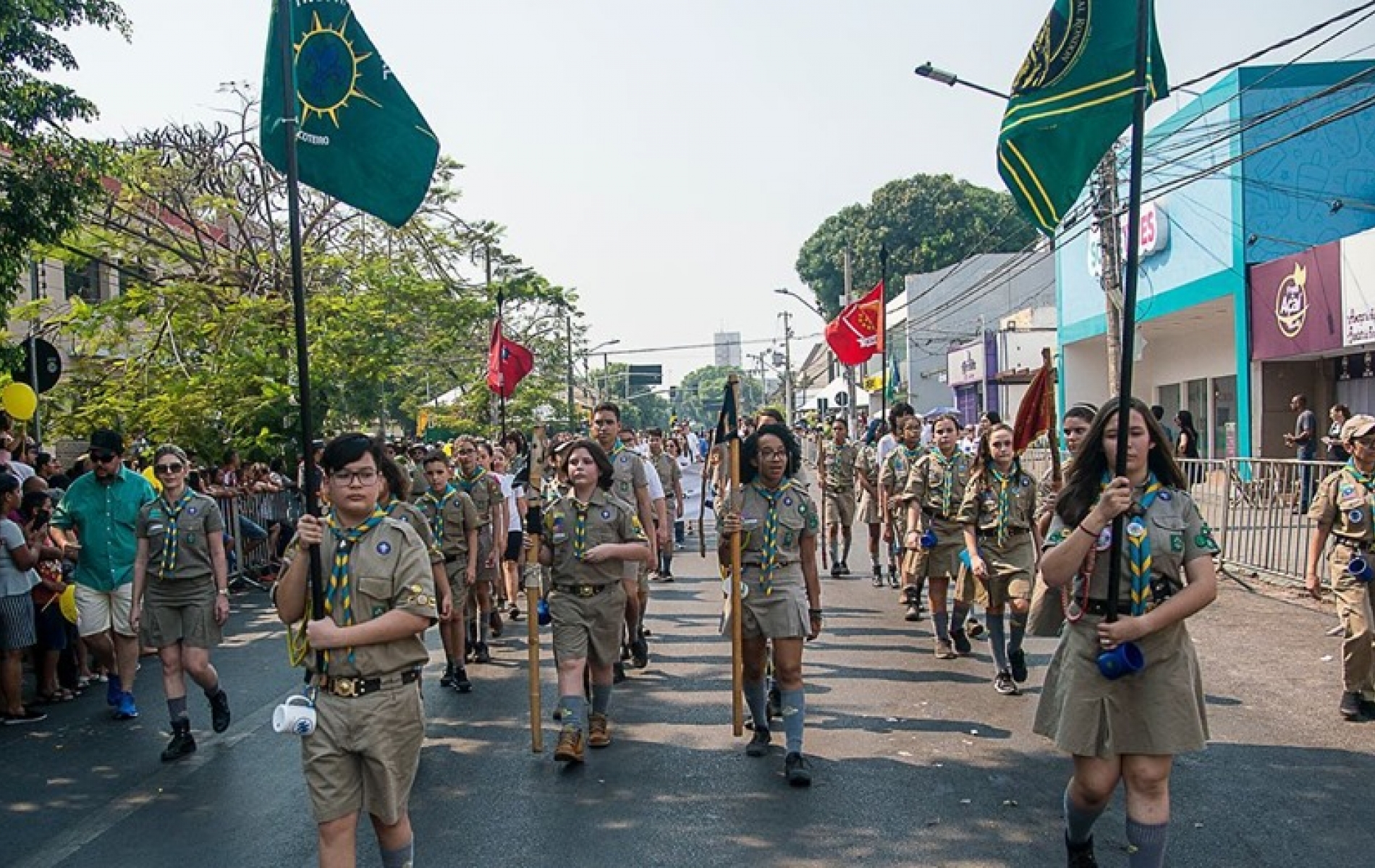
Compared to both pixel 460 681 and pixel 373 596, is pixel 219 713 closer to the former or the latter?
pixel 460 681

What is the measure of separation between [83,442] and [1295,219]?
77.0 feet

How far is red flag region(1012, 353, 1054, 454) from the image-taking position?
24.3 ft

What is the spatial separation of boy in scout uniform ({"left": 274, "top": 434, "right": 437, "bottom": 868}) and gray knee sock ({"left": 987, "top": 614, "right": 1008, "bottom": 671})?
5046 millimetres

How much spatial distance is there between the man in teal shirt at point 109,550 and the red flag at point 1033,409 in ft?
19.1

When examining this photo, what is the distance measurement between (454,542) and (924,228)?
6181 cm

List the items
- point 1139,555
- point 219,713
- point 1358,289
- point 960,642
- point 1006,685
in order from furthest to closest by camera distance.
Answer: point 1358,289 → point 960,642 → point 1006,685 → point 219,713 → point 1139,555

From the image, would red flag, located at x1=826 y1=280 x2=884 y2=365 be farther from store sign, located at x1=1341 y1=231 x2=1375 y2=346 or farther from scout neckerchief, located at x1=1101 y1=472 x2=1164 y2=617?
scout neckerchief, located at x1=1101 y1=472 x2=1164 y2=617

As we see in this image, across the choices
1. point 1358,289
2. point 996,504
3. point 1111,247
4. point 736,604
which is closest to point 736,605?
point 736,604

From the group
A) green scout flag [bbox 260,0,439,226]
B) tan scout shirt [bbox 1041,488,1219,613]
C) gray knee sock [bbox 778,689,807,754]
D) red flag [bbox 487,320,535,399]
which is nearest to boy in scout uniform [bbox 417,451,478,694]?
gray knee sock [bbox 778,689,807,754]

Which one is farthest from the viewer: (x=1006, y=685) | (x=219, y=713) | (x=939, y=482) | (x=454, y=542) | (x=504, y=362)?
(x=504, y=362)

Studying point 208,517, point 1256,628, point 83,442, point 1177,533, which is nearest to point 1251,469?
point 1256,628

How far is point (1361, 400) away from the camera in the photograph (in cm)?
2059

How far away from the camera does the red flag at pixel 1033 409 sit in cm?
742

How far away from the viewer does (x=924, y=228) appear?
223 feet
